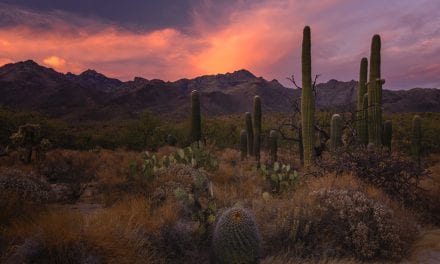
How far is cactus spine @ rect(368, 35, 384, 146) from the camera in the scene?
53.8ft

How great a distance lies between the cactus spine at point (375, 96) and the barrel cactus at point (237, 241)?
1196 centimetres

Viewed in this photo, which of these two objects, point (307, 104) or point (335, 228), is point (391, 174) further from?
point (307, 104)

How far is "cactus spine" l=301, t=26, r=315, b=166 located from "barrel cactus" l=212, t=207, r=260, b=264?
901 centimetres

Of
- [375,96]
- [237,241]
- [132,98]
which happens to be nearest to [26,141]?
[375,96]

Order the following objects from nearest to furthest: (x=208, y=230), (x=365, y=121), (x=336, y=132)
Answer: (x=208, y=230), (x=336, y=132), (x=365, y=121)

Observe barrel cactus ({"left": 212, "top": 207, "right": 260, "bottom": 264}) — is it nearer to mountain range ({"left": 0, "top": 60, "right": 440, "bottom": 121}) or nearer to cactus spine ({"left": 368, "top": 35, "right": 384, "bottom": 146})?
cactus spine ({"left": 368, "top": 35, "right": 384, "bottom": 146})

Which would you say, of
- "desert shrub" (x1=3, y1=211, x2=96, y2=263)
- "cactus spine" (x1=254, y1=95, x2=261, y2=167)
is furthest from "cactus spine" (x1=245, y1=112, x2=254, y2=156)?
"desert shrub" (x1=3, y1=211, x2=96, y2=263)

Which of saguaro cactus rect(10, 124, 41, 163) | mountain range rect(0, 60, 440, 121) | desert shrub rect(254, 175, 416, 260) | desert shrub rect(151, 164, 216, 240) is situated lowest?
desert shrub rect(254, 175, 416, 260)

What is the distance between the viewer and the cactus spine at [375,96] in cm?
1639

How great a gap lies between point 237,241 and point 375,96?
497 inches

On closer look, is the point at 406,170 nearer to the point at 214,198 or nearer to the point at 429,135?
the point at 214,198

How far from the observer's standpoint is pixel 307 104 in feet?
50.9

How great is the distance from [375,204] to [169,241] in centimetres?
409

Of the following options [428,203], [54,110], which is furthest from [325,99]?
[428,203]
